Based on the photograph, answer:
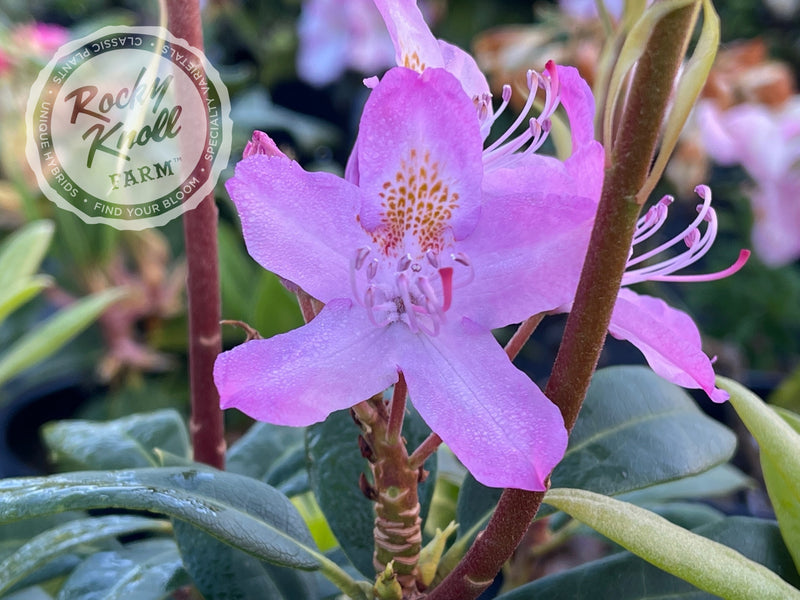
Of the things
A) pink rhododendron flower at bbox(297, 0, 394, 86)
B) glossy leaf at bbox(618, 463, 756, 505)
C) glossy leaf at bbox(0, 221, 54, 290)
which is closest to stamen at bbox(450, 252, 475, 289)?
glossy leaf at bbox(618, 463, 756, 505)

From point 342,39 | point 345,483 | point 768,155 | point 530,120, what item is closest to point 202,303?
point 345,483

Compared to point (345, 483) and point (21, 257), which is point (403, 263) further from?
point (21, 257)

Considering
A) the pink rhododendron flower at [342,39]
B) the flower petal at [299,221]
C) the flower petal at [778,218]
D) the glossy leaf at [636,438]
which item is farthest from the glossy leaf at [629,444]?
the pink rhododendron flower at [342,39]

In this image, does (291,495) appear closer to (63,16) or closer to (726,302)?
(726,302)

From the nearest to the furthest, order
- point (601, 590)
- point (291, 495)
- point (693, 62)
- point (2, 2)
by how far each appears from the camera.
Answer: point (693, 62) < point (601, 590) < point (291, 495) < point (2, 2)

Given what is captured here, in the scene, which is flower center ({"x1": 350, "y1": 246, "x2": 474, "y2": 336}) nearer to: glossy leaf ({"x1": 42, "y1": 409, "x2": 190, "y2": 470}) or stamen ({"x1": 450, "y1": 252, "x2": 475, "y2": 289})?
stamen ({"x1": 450, "y1": 252, "x2": 475, "y2": 289})

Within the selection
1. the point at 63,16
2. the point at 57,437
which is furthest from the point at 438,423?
the point at 63,16
